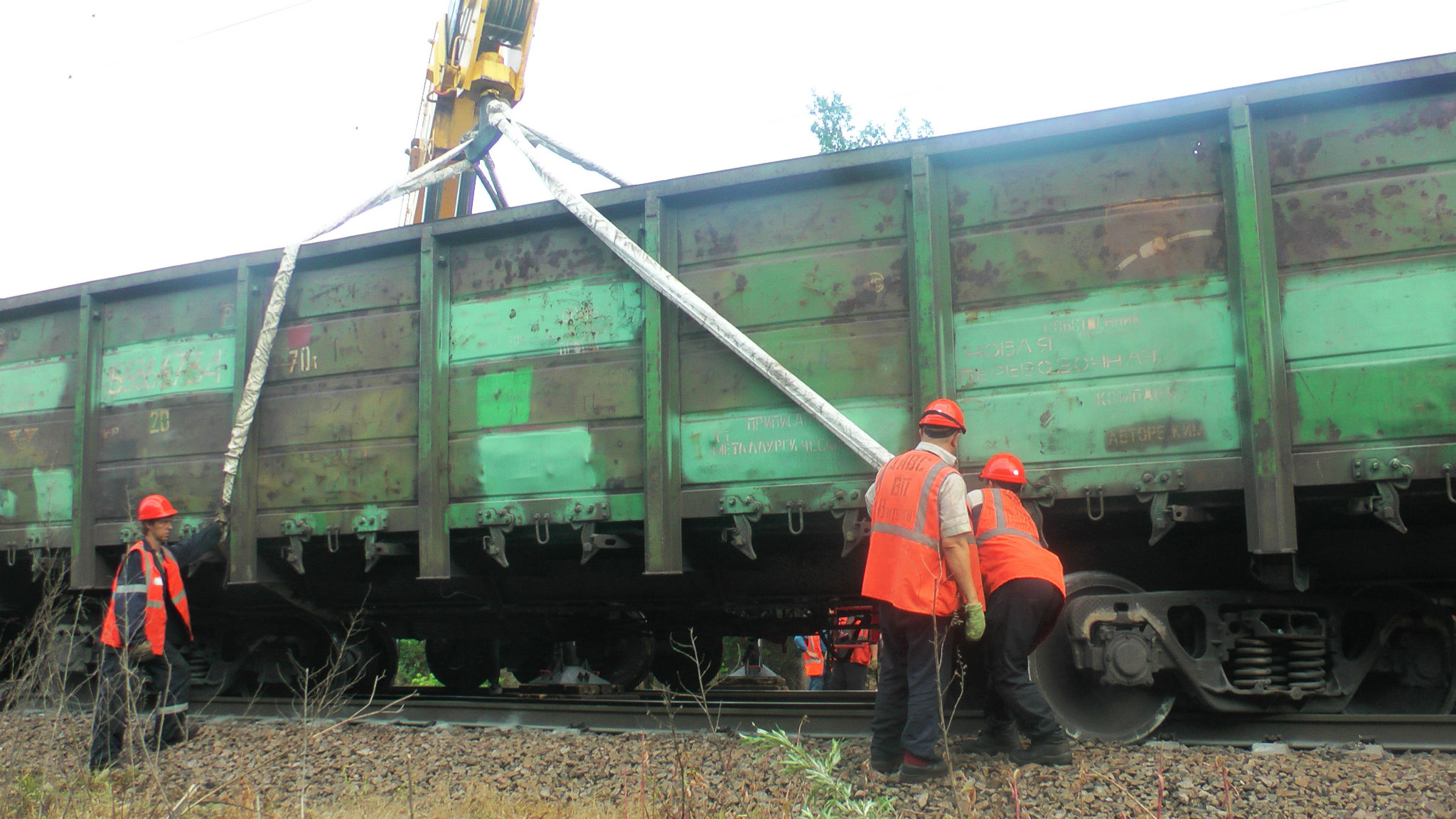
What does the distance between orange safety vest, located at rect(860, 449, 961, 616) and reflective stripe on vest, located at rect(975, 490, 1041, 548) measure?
1.03 feet

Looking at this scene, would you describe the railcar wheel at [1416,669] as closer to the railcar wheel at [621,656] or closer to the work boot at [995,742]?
the work boot at [995,742]

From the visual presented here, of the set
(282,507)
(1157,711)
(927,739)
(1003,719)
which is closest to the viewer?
(927,739)

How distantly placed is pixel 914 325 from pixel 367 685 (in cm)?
551

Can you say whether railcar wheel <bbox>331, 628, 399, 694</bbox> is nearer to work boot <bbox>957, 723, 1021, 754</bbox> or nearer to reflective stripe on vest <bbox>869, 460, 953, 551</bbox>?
work boot <bbox>957, 723, 1021, 754</bbox>

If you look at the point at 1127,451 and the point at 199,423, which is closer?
the point at 1127,451

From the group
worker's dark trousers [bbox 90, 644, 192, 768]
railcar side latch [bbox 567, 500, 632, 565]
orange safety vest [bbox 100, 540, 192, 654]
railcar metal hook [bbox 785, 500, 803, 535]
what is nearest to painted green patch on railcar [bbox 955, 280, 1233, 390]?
railcar metal hook [bbox 785, 500, 803, 535]

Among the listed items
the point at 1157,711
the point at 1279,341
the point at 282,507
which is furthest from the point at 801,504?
the point at 282,507

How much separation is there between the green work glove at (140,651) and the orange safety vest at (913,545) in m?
4.16

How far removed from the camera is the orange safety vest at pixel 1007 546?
15.0 feet

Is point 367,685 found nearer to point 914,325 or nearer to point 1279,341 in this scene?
point 914,325

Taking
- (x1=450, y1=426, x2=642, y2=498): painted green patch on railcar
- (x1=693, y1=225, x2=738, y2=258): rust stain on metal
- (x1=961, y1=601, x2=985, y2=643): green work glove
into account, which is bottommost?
(x1=961, y1=601, x2=985, y2=643): green work glove

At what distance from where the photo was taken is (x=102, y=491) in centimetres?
725

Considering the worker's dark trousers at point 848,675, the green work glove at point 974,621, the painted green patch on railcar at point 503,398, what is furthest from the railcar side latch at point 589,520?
the worker's dark trousers at point 848,675

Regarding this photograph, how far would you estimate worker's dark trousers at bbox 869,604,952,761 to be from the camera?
4.35 metres
